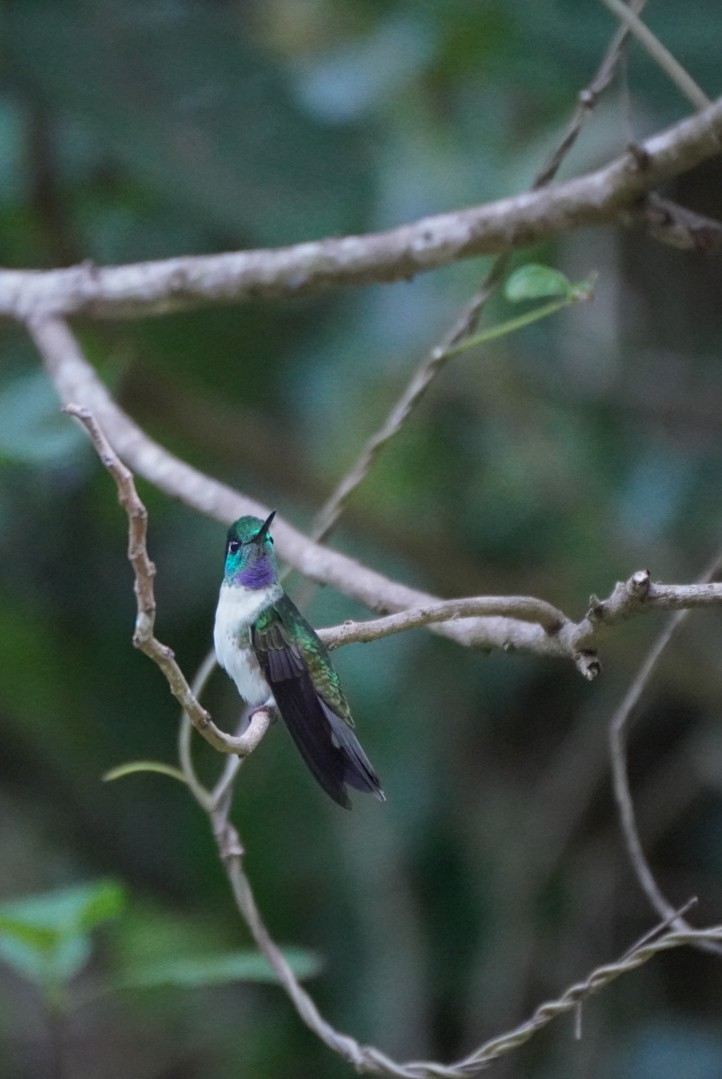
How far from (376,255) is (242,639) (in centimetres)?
104

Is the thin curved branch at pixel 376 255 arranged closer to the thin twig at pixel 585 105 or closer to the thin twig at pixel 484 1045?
the thin twig at pixel 585 105

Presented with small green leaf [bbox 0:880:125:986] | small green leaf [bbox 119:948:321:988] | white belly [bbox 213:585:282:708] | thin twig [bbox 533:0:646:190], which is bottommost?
white belly [bbox 213:585:282:708]

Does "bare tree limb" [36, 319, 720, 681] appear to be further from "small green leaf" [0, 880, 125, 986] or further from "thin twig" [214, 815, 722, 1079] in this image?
"small green leaf" [0, 880, 125, 986]

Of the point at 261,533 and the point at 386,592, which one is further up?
the point at 386,592

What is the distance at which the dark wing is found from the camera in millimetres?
850

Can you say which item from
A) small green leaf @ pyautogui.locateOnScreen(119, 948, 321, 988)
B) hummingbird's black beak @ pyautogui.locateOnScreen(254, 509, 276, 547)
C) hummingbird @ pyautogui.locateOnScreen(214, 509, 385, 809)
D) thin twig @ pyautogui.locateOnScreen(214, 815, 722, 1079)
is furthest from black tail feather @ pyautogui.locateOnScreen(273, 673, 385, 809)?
small green leaf @ pyautogui.locateOnScreen(119, 948, 321, 988)

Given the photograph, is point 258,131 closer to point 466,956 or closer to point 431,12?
point 431,12

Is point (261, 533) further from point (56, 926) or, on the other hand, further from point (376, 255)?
point (56, 926)

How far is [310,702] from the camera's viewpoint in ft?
2.96

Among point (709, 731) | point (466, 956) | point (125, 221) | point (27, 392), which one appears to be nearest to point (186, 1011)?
point (466, 956)

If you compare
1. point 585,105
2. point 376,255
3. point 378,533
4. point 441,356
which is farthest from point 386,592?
point 378,533

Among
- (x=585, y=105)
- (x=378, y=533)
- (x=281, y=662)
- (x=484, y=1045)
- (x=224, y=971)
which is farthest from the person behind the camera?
(x=378, y=533)

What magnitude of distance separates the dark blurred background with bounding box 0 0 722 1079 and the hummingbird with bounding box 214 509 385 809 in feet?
5.55

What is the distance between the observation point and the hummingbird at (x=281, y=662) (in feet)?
2.82
